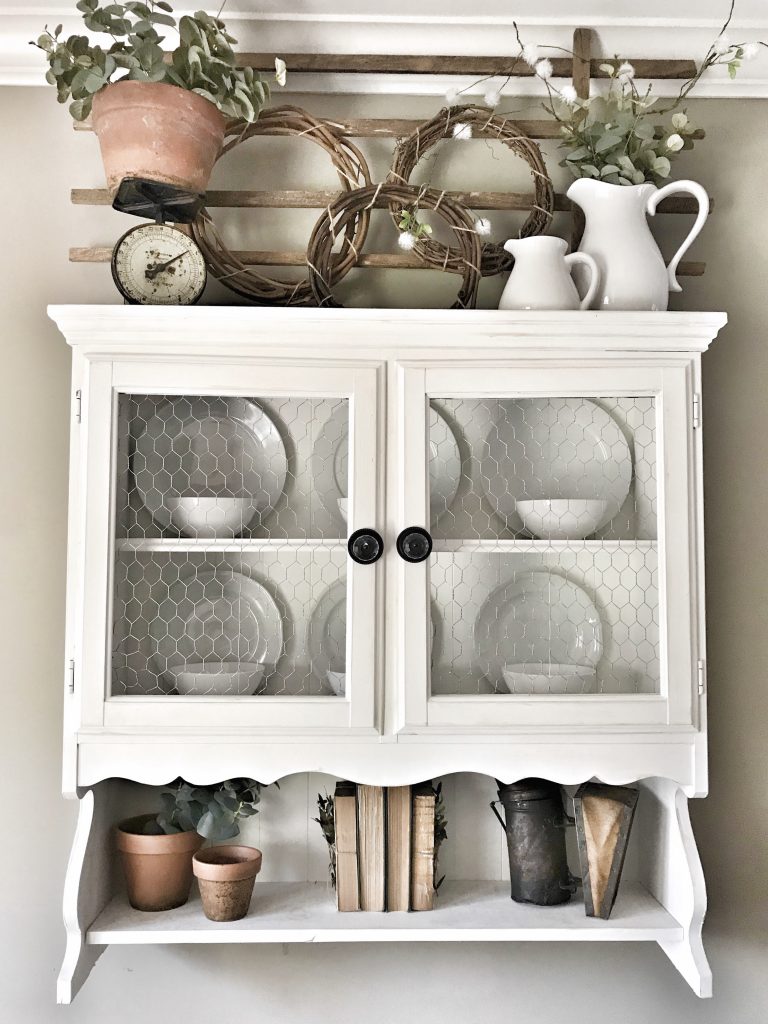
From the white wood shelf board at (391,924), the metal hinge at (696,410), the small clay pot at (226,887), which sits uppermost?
the metal hinge at (696,410)

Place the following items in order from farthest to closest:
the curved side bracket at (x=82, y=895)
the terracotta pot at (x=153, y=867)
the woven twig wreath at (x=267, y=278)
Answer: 1. the woven twig wreath at (x=267, y=278)
2. the terracotta pot at (x=153, y=867)
3. the curved side bracket at (x=82, y=895)

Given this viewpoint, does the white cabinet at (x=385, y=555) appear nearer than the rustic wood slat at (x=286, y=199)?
Yes

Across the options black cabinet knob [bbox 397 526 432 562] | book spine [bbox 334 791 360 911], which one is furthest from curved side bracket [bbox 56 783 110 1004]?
black cabinet knob [bbox 397 526 432 562]

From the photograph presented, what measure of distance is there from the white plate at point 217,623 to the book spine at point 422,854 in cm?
33

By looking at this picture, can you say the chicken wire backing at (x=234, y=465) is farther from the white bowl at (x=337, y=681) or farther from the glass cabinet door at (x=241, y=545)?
the white bowl at (x=337, y=681)

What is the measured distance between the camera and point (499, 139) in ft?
5.41

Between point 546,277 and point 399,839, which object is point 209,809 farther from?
point 546,277

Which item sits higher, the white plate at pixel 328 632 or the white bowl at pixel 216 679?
the white plate at pixel 328 632

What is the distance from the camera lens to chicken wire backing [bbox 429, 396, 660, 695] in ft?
4.61

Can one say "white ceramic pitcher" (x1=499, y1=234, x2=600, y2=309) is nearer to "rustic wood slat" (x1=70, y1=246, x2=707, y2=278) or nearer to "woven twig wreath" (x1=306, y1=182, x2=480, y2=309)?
"woven twig wreath" (x1=306, y1=182, x2=480, y2=309)

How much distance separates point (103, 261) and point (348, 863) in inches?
43.6

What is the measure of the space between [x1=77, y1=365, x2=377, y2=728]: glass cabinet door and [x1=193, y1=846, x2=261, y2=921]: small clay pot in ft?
0.81

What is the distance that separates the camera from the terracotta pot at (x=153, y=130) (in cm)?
139

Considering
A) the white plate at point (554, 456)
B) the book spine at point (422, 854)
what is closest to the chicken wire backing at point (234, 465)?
the white plate at point (554, 456)
